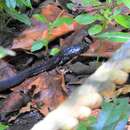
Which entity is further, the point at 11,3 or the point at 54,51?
the point at 54,51

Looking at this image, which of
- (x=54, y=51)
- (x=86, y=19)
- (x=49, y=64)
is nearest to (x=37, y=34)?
(x=54, y=51)

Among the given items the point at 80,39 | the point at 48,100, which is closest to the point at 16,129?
the point at 48,100

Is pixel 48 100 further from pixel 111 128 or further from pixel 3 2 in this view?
pixel 111 128

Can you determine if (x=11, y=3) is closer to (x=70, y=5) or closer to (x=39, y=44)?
(x=39, y=44)

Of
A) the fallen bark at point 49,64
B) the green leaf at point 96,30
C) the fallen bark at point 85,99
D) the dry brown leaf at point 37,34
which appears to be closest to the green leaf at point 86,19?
the green leaf at point 96,30

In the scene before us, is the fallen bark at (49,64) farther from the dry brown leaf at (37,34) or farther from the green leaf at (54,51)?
the dry brown leaf at (37,34)
